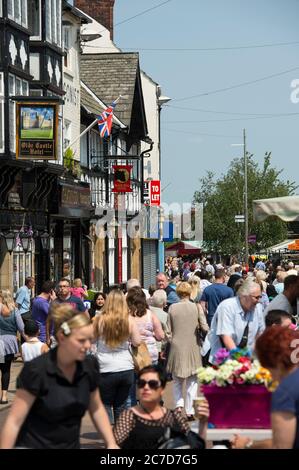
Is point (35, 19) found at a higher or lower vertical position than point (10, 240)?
higher

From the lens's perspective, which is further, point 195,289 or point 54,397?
point 195,289

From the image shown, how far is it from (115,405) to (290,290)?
2149mm

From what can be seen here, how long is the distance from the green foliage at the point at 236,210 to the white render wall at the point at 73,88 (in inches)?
1376

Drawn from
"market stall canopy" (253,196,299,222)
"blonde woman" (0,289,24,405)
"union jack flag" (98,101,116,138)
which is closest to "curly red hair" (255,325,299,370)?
"market stall canopy" (253,196,299,222)

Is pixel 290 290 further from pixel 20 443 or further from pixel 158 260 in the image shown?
pixel 158 260

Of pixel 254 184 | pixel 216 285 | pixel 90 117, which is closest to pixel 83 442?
pixel 216 285

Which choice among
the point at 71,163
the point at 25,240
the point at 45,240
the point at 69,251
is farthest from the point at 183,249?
the point at 25,240

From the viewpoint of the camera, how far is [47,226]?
34.7 metres

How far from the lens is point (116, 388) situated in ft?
39.0

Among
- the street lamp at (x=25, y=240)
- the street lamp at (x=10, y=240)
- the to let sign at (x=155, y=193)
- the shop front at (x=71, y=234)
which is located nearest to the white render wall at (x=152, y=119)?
the to let sign at (x=155, y=193)

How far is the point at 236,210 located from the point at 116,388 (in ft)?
207

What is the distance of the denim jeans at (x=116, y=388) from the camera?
38.7 feet

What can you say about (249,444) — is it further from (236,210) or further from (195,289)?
(236,210)

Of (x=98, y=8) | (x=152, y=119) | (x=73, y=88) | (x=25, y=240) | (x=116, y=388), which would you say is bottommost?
(x=116, y=388)
